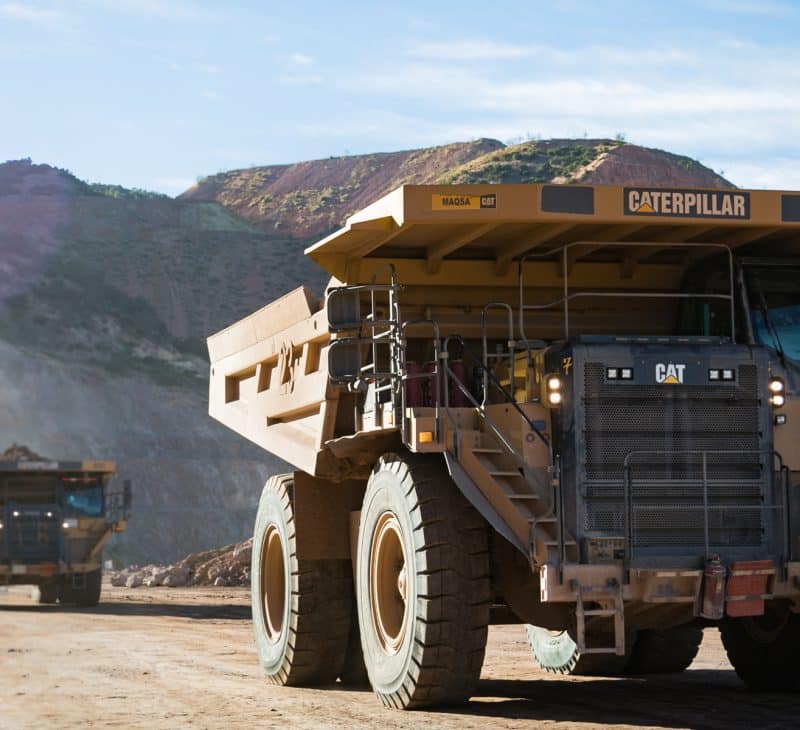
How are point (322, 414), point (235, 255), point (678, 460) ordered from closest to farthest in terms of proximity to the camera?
point (678, 460), point (322, 414), point (235, 255)

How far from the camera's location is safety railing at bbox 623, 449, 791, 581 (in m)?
9.44

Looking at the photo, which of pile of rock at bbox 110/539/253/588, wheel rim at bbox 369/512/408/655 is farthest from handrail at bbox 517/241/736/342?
pile of rock at bbox 110/539/253/588

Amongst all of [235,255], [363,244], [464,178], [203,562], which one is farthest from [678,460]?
[235,255]

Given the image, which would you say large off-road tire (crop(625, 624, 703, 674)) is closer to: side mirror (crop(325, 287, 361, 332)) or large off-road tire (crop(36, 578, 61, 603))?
side mirror (crop(325, 287, 361, 332))

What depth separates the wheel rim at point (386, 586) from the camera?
412 inches

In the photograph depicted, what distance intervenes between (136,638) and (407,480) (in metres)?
9.88

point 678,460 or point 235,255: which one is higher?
point 235,255

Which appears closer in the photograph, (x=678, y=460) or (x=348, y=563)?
(x=678, y=460)

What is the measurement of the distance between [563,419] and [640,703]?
2.19 meters

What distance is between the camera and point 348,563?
40.3 feet

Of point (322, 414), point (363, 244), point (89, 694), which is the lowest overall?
point (89, 694)

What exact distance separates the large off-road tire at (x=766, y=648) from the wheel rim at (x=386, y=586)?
7.74 feet

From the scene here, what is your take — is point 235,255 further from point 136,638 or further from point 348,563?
point 348,563

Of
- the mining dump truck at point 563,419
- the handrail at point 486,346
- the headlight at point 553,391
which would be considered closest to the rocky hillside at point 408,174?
the mining dump truck at point 563,419
